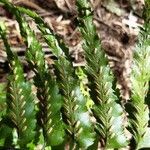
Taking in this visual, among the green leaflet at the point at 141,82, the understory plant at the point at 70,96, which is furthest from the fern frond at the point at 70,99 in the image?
the green leaflet at the point at 141,82

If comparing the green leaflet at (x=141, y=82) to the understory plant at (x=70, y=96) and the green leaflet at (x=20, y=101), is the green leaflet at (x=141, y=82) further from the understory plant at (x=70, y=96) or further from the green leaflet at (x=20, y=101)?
the green leaflet at (x=20, y=101)

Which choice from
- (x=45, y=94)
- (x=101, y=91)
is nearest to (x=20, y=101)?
(x=45, y=94)

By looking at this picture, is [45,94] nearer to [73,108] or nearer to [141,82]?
[73,108]

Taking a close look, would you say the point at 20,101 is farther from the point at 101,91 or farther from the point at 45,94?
the point at 101,91

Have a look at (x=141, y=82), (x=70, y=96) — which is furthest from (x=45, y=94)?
(x=141, y=82)

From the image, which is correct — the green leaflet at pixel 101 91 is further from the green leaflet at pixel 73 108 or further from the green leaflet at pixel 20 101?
the green leaflet at pixel 20 101

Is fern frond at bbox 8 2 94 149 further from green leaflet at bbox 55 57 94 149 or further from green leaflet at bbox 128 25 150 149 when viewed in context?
green leaflet at bbox 128 25 150 149

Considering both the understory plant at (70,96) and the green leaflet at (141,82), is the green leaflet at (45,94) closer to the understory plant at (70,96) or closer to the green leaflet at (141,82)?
the understory plant at (70,96)
